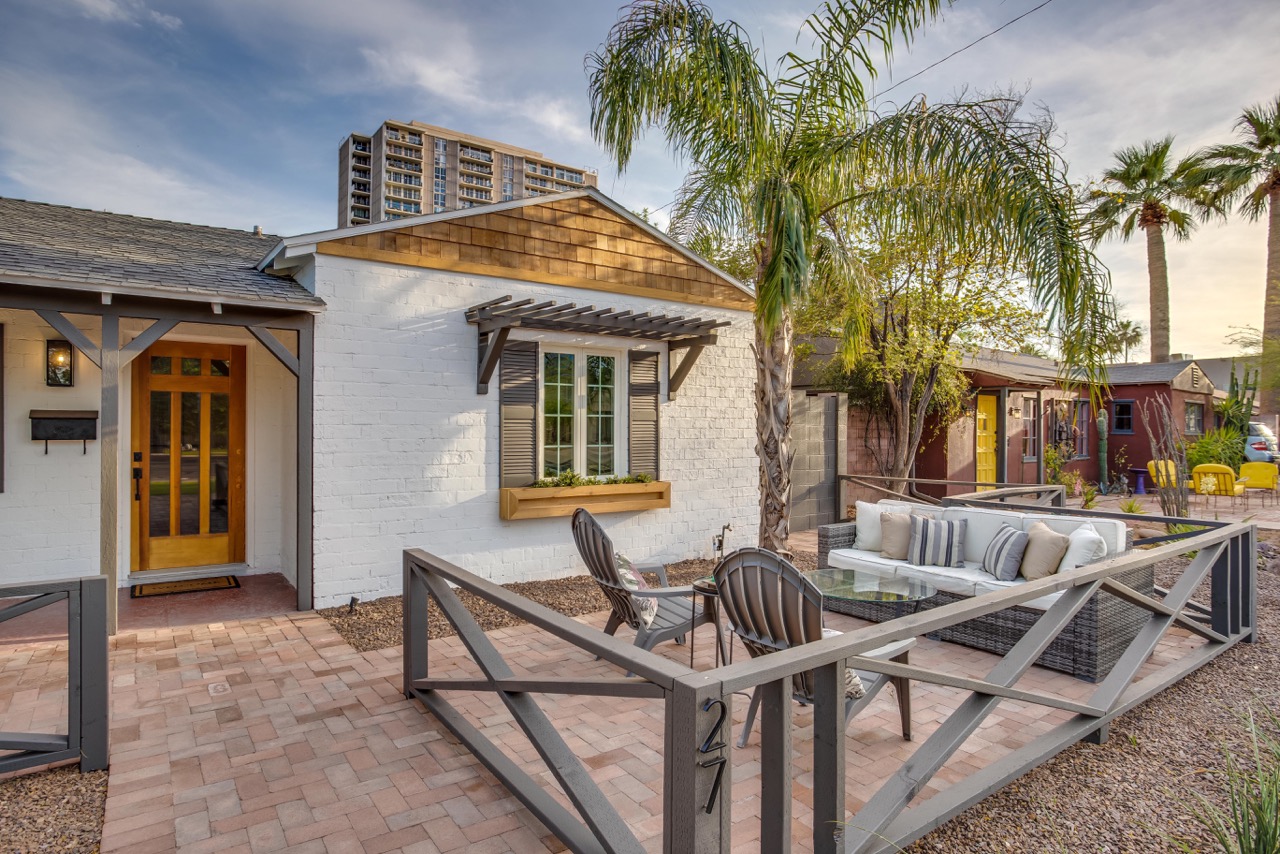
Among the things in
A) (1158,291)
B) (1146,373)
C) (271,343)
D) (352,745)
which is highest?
(1158,291)

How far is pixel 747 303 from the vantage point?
8031 mm

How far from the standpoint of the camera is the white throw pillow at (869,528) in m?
5.55

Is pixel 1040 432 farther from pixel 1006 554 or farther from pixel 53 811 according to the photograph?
pixel 53 811

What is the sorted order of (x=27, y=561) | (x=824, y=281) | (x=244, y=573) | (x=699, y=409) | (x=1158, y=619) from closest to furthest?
1. (x=1158, y=619)
2. (x=27, y=561)
3. (x=244, y=573)
4. (x=824, y=281)
5. (x=699, y=409)

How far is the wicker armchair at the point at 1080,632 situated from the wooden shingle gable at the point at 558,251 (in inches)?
164

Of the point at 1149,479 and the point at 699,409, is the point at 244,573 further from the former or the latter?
the point at 1149,479

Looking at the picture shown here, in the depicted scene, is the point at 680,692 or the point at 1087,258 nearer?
the point at 680,692

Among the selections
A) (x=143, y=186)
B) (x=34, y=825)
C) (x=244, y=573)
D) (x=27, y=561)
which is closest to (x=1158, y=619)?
(x=34, y=825)

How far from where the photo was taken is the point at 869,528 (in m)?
5.59

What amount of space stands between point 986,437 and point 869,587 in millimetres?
10777

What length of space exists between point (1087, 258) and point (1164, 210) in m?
16.3

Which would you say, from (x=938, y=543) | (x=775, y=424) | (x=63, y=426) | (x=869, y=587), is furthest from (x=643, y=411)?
(x=63, y=426)

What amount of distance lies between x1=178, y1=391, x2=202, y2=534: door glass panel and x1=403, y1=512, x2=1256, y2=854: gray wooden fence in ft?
13.3

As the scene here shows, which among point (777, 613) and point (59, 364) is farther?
Result: point (59, 364)
